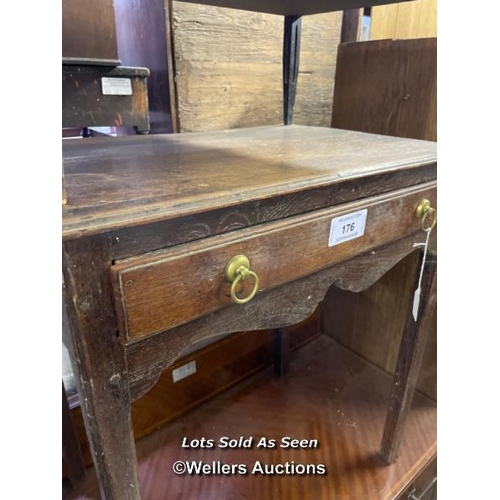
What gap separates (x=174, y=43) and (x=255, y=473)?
1.01 metres

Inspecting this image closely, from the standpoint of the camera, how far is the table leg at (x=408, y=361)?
2.60ft

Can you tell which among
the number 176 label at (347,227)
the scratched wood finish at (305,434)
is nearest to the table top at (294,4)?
the number 176 label at (347,227)

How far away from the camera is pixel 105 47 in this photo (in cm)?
95

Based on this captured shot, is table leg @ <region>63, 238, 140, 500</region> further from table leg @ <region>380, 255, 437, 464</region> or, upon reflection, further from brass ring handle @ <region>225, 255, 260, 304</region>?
table leg @ <region>380, 255, 437, 464</region>

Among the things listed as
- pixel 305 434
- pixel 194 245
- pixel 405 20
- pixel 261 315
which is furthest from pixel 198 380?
pixel 405 20

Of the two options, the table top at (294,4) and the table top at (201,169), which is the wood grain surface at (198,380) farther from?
the table top at (294,4)

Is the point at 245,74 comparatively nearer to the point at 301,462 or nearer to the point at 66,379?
the point at 66,379

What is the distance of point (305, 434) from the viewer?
103 cm

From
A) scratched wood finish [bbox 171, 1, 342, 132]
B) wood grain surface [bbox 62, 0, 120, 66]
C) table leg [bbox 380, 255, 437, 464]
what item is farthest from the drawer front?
wood grain surface [bbox 62, 0, 120, 66]

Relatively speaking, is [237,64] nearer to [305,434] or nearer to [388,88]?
[388,88]

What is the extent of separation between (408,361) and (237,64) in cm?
84

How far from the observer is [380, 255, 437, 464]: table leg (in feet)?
2.60

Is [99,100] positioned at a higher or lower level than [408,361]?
higher

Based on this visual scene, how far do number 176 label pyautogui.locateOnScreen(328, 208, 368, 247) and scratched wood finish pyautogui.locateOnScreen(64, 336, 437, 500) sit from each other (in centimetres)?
63
